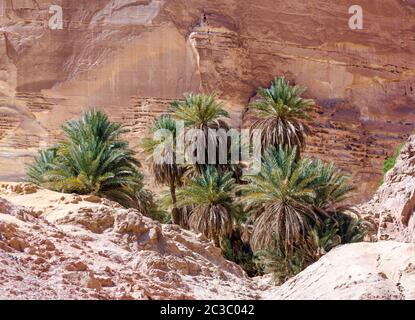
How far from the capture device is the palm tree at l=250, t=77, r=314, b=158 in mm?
31203

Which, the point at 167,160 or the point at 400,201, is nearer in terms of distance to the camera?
the point at 400,201

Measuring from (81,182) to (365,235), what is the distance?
9321mm

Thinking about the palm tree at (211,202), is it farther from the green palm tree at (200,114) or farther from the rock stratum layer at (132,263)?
the rock stratum layer at (132,263)

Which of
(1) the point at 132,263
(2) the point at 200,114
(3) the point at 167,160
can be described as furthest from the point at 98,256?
(2) the point at 200,114

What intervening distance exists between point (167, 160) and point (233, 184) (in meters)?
3.11

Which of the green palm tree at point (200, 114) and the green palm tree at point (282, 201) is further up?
the green palm tree at point (200, 114)

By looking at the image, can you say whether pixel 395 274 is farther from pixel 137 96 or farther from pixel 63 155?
pixel 137 96

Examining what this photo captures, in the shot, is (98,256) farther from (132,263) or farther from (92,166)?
(92,166)

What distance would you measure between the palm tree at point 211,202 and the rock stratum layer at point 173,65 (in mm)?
12953

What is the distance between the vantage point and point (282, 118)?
3181 cm

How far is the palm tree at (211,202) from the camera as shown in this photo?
2858 cm

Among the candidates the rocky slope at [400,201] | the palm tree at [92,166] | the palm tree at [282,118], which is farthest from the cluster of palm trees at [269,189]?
the rocky slope at [400,201]

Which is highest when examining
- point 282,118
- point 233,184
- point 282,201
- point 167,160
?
point 282,118

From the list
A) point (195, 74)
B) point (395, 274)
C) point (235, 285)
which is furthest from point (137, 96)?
point (395, 274)
